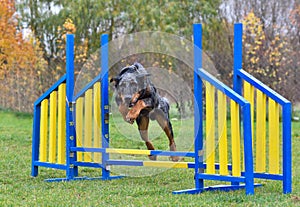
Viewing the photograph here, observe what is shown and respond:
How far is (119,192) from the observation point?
18.1 feet

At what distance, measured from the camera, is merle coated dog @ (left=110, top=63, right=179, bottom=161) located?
19.7ft

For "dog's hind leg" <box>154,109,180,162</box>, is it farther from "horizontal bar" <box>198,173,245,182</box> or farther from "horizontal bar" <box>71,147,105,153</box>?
"horizontal bar" <box>198,173,245,182</box>

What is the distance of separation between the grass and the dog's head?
828mm

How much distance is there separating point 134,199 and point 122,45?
1.99m

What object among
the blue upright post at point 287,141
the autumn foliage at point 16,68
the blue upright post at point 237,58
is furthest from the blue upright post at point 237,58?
the autumn foliage at point 16,68

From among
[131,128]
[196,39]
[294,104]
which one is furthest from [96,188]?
[294,104]

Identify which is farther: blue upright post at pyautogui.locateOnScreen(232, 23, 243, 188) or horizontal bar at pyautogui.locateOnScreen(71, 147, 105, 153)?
horizontal bar at pyautogui.locateOnScreen(71, 147, 105, 153)

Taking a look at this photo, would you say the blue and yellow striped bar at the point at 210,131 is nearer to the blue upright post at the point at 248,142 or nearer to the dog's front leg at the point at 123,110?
the blue upright post at the point at 248,142

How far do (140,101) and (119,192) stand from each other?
934mm

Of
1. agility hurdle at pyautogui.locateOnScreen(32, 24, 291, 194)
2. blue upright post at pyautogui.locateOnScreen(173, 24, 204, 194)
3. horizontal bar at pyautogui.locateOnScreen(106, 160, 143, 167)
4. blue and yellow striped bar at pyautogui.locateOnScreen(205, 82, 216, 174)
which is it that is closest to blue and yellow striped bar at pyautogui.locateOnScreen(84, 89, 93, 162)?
agility hurdle at pyautogui.locateOnScreen(32, 24, 291, 194)

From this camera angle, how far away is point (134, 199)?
506 centimetres

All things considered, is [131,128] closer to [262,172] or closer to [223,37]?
[262,172]

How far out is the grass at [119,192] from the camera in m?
4.89

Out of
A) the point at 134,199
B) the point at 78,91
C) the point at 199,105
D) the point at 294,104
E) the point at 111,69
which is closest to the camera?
the point at 134,199
